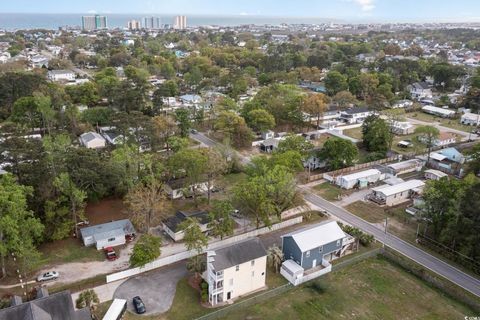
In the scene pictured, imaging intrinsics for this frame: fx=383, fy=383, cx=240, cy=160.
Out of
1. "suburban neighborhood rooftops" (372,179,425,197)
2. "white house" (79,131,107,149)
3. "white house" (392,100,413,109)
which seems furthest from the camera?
"white house" (392,100,413,109)

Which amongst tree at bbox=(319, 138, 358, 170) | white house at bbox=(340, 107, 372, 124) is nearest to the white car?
tree at bbox=(319, 138, 358, 170)

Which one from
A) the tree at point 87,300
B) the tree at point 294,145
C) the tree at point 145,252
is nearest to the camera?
the tree at point 87,300

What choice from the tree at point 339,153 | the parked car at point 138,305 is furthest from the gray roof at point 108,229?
the tree at point 339,153

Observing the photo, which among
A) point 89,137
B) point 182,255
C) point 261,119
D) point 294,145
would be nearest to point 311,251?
point 182,255

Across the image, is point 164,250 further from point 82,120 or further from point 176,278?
point 82,120

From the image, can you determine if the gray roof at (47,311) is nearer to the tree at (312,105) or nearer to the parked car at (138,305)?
the parked car at (138,305)

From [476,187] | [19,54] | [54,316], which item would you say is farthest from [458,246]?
[19,54]

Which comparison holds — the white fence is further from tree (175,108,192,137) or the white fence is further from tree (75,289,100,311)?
tree (175,108,192,137)
